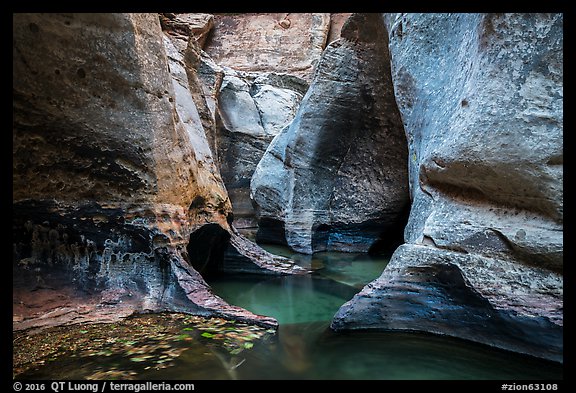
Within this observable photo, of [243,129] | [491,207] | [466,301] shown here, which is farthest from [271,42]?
[466,301]

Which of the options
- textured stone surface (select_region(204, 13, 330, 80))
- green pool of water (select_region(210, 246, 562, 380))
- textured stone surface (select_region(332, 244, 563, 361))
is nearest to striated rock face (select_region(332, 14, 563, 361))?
textured stone surface (select_region(332, 244, 563, 361))

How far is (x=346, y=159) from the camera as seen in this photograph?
8.95 m

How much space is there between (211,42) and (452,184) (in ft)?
71.2

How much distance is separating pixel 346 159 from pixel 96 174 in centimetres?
567

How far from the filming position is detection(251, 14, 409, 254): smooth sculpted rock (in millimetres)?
8141

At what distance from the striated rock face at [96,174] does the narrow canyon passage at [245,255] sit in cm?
2

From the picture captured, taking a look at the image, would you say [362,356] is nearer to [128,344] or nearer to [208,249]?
[128,344]

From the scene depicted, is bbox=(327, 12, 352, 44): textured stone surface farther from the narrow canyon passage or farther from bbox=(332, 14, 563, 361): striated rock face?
bbox=(332, 14, 563, 361): striated rock face

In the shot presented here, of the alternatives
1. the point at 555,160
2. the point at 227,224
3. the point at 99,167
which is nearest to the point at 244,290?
the point at 227,224

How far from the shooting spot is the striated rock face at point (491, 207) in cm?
311

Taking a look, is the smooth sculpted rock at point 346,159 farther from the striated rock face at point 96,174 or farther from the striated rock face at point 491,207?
the striated rock face at point 96,174

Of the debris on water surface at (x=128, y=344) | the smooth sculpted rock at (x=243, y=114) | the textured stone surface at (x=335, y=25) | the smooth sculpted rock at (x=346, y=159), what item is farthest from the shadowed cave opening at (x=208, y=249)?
the textured stone surface at (x=335, y=25)
